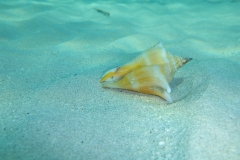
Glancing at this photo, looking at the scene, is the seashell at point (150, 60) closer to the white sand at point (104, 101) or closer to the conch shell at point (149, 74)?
the conch shell at point (149, 74)

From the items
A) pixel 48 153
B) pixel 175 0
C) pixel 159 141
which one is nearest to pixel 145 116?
pixel 159 141

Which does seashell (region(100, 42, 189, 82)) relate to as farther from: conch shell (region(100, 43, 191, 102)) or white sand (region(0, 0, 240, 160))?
white sand (region(0, 0, 240, 160))

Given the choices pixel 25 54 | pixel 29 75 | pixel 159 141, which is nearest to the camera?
pixel 159 141

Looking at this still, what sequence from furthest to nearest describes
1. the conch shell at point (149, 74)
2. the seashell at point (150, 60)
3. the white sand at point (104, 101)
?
the seashell at point (150, 60) < the conch shell at point (149, 74) < the white sand at point (104, 101)

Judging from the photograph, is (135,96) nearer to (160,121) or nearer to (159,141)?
(160,121)

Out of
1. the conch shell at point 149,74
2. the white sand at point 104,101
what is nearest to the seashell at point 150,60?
the conch shell at point 149,74

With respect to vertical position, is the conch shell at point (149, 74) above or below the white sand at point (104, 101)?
above
